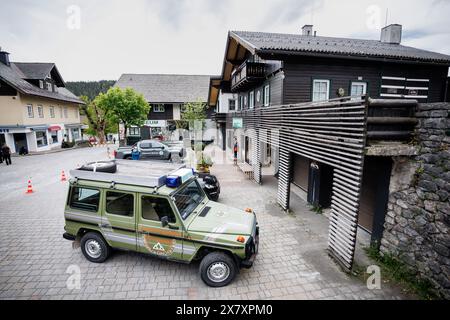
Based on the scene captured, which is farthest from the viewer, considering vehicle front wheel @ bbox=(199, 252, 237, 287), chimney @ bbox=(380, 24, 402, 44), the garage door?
chimney @ bbox=(380, 24, 402, 44)

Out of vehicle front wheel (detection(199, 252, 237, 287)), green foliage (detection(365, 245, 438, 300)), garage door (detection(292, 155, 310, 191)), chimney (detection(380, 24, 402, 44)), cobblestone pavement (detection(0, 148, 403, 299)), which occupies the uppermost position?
chimney (detection(380, 24, 402, 44))

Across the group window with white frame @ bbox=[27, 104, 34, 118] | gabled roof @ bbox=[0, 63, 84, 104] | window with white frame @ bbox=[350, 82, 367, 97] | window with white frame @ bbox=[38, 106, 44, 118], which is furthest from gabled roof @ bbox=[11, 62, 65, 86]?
window with white frame @ bbox=[350, 82, 367, 97]

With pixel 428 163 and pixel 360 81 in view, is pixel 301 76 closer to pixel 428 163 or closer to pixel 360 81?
pixel 360 81

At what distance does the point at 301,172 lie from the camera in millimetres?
11461

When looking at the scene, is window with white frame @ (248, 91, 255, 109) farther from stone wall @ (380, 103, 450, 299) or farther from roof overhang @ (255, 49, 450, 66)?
stone wall @ (380, 103, 450, 299)

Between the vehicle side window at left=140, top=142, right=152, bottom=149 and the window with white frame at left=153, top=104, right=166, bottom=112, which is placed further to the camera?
the window with white frame at left=153, top=104, right=166, bottom=112

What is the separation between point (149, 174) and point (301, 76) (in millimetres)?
9449

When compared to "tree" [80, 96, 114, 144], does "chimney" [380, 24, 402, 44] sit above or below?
above

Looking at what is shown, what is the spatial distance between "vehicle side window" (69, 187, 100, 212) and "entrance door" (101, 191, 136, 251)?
28 centimetres

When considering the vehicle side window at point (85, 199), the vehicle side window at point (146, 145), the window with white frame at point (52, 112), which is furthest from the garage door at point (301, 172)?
the window with white frame at point (52, 112)

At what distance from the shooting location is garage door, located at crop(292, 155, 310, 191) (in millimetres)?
10891

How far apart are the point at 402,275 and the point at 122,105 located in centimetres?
2786

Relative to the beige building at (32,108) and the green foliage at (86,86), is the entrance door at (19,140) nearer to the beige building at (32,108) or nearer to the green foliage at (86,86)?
the beige building at (32,108)

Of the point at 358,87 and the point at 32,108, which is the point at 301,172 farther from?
the point at 32,108
